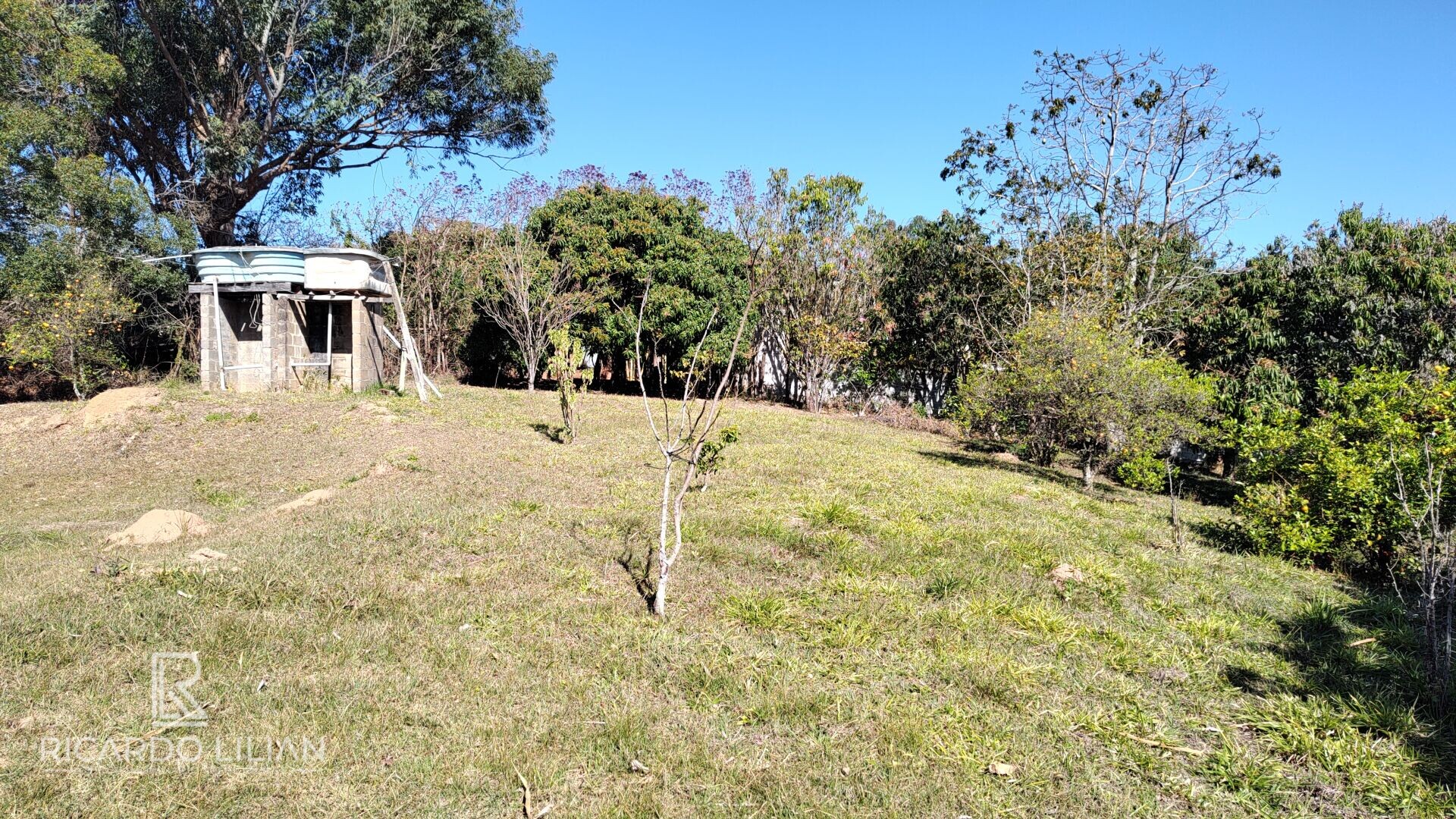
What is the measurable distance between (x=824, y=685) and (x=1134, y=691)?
1.60 meters

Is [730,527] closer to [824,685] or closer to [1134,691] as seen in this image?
[824,685]

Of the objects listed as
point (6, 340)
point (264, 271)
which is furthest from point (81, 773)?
point (6, 340)

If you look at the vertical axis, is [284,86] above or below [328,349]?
above

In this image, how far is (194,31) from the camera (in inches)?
573

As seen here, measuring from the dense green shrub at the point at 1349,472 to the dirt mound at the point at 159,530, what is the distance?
946 cm

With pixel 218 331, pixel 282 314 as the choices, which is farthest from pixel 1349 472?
pixel 218 331

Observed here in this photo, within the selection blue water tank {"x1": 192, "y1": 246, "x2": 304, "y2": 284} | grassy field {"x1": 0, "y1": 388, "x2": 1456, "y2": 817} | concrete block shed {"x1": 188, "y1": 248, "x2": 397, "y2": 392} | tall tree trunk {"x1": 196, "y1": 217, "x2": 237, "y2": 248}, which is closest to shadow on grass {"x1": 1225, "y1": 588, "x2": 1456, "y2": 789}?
grassy field {"x1": 0, "y1": 388, "x2": 1456, "y2": 817}

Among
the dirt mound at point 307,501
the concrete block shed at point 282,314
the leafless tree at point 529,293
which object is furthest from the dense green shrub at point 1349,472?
the concrete block shed at point 282,314

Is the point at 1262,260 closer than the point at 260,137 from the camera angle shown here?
Yes

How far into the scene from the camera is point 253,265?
12.7 m

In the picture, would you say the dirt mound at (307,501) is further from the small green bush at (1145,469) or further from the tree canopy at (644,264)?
the tree canopy at (644,264)

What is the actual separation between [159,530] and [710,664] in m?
5.19

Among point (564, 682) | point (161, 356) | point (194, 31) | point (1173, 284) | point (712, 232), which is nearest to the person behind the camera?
point (564, 682)

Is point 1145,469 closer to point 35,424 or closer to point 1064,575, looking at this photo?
point 1064,575
